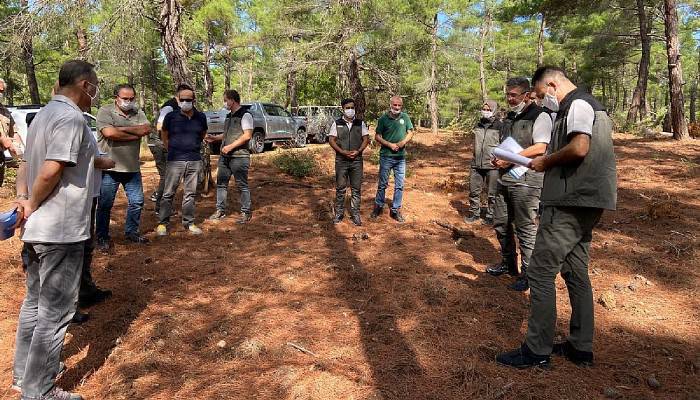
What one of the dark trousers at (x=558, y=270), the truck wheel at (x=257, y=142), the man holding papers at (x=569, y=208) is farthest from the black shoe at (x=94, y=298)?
the truck wheel at (x=257, y=142)

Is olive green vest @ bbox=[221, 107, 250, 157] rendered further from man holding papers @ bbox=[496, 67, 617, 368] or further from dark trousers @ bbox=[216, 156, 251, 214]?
man holding papers @ bbox=[496, 67, 617, 368]

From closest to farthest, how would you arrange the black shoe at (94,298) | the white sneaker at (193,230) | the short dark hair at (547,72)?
1. the short dark hair at (547,72)
2. the black shoe at (94,298)
3. the white sneaker at (193,230)

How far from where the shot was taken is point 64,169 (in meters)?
2.46

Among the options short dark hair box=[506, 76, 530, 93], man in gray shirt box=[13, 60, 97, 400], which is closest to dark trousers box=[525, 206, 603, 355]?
short dark hair box=[506, 76, 530, 93]

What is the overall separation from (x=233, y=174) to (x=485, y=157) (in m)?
3.94

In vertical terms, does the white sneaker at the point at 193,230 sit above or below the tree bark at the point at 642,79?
below

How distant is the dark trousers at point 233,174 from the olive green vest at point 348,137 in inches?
57.6

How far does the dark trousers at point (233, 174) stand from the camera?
6516mm

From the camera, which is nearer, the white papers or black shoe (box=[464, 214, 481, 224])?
the white papers

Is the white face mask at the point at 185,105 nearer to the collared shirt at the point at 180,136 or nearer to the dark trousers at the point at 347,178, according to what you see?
the collared shirt at the point at 180,136

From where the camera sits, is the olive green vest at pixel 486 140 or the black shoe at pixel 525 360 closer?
the black shoe at pixel 525 360

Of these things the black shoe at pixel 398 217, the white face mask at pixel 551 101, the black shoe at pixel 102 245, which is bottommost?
the black shoe at pixel 398 217

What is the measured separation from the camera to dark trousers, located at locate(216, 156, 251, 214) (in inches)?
257

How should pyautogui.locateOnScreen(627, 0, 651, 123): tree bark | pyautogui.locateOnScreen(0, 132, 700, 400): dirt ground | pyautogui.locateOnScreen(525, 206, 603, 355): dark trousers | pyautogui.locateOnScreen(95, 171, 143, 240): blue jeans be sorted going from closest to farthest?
pyautogui.locateOnScreen(0, 132, 700, 400): dirt ground
pyautogui.locateOnScreen(525, 206, 603, 355): dark trousers
pyautogui.locateOnScreen(95, 171, 143, 240): blue jeans
pyautogui.locateOnScreen(627, 0, 651, 123): tree bark
